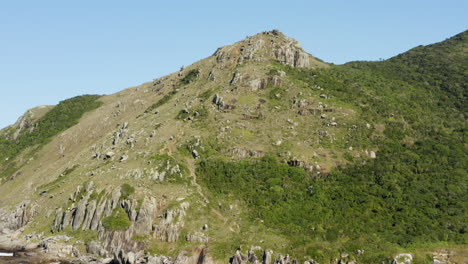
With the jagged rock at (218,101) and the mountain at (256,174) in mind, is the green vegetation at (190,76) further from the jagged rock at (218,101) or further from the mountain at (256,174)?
the jagged rock at (218,101)

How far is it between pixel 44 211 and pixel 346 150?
92383 millimetres

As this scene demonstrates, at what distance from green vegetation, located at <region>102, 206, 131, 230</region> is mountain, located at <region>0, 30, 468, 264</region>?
325 mm

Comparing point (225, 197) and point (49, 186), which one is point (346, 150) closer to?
point (225, 197)

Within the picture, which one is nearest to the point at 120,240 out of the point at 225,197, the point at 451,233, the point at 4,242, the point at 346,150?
the point at 225,197

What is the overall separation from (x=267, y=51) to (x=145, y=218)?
97.1 meters

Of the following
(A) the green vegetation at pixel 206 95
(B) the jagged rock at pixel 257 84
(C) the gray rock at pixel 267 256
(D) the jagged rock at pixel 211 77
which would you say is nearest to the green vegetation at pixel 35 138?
(D) the jagged rock at pixel 211 77

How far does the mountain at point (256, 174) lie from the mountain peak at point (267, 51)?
728 millimetres

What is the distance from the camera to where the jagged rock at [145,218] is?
97.4m

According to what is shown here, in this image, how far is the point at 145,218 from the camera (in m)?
98.2

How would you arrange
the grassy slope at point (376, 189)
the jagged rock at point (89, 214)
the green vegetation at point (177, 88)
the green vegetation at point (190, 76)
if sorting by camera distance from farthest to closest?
the green vegetation at point (190, 76) → the green vegetation at point (177, 88) → the jagged rock at point (89, 214) → the grassy slope at point (376, 189)

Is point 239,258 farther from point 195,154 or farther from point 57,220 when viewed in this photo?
point 57,220

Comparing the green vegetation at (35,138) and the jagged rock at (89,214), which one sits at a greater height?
the green vegetation at (35,138)

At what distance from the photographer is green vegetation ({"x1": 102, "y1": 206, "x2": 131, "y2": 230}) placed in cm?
9775

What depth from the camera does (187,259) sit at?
89.3 meters
